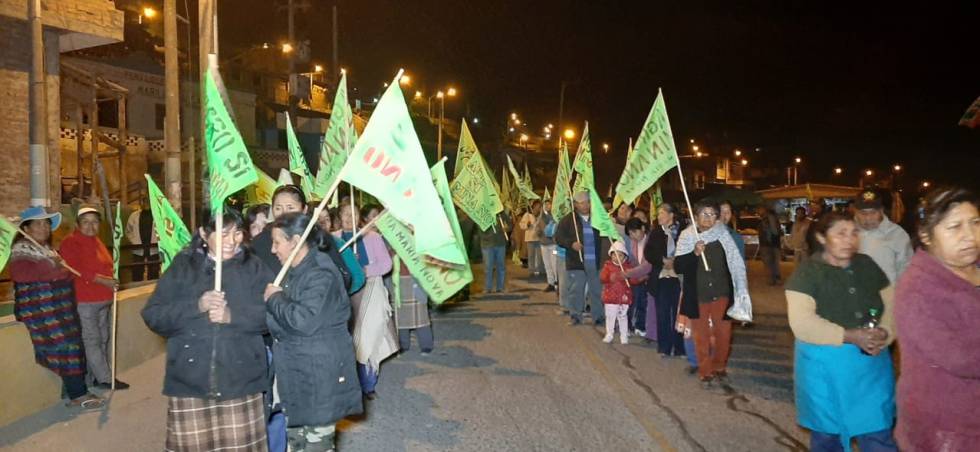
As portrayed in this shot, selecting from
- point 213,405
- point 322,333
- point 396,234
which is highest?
point 396,234

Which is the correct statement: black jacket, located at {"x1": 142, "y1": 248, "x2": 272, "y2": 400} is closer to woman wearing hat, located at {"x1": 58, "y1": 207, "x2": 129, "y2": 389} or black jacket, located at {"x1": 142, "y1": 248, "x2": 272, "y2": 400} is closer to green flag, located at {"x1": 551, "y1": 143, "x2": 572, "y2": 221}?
woman wearing hat, located at {"x1": 58, "y1": 207, "x2": 129, "y2": 389}

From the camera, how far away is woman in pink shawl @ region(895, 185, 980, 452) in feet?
9.62

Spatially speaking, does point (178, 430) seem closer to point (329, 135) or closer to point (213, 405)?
point (213, 405)

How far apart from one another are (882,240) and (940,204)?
3.59 m

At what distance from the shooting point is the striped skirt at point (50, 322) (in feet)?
21.2

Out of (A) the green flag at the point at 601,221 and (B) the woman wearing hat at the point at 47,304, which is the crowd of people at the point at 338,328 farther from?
(A) the green flag at the point at 601,221

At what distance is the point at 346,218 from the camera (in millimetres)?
7363

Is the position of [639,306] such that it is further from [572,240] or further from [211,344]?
[211,344]

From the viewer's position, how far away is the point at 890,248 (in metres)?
6.51

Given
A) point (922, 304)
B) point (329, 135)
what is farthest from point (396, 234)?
point (922, 304)

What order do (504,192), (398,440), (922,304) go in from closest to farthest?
1. (922,304)
2. (398,440)
3. (504,192)

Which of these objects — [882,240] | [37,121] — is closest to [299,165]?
[882,240]

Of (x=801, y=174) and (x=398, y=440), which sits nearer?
(x=398, y=440)

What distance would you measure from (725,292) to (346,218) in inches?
150
